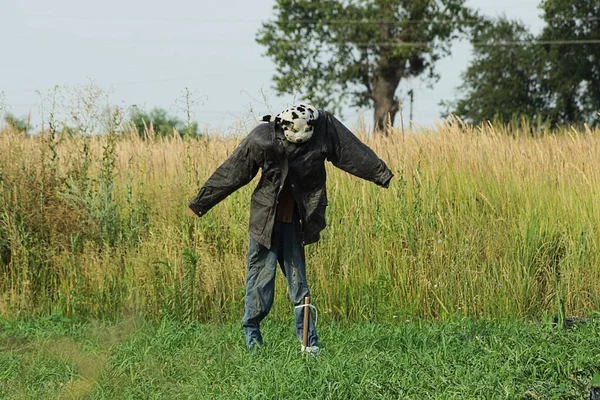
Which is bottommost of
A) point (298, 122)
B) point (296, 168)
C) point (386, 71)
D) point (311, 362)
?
point (311, 362)

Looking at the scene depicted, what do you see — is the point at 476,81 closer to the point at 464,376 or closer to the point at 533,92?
the point at 533,92

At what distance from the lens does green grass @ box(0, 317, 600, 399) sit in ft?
20.5

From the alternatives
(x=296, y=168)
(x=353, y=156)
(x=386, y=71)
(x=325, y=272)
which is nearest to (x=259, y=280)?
(x=296, y=168)

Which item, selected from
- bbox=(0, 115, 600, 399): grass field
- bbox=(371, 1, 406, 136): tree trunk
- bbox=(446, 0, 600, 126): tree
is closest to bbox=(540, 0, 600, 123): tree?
bbox=(446, 0, 600, 126): tree

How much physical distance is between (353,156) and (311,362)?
5.26 feet

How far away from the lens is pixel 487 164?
11.1 metres

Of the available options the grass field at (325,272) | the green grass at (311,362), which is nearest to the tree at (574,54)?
the grass field at (325,272)

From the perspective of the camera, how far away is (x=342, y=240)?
9.85m

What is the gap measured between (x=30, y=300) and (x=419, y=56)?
96.2 ft

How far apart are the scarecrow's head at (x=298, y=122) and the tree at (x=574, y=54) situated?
3244 centimetres

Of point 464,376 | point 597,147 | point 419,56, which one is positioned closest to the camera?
point 464,376

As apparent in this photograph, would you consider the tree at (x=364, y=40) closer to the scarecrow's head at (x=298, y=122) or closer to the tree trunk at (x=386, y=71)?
the tree trunk at (x=386, y=71)

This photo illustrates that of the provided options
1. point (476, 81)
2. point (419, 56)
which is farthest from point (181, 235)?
point (476, 81)

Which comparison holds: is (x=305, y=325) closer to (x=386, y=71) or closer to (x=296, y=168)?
(x=296, y=168)
